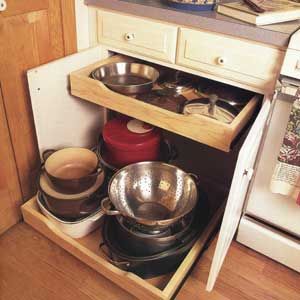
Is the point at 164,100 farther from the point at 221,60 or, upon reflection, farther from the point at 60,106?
the point at 60,106

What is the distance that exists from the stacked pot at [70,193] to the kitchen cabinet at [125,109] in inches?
1.8

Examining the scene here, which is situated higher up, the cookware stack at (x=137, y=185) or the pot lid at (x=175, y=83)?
the pot lid at (x=175, y=83)

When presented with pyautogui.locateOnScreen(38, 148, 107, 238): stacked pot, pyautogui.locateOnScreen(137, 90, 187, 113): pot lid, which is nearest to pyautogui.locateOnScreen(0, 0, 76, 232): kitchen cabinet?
pyautogui.locateOnScreen(38, 148, 107, 238): stacked pot

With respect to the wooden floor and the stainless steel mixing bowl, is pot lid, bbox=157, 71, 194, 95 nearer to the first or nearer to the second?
the stainless steel mixing bowl

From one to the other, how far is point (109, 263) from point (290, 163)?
2.16 feet

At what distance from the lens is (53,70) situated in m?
1.24

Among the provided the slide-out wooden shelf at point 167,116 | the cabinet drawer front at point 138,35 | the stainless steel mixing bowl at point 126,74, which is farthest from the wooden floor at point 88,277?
the cabinet drawer front at point 138,35

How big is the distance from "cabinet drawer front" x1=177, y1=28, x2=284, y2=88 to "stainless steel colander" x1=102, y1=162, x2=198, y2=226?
393 millimetres

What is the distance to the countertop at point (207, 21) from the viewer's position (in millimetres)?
962

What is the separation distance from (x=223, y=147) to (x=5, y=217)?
90 cm

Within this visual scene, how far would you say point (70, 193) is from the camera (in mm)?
1252

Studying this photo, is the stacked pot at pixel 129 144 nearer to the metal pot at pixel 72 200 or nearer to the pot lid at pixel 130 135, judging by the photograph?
the pot lid at pixel 130 135

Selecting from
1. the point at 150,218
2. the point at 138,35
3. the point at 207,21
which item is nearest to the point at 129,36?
the point at 138,35

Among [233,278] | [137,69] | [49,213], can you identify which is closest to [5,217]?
[49,213]
